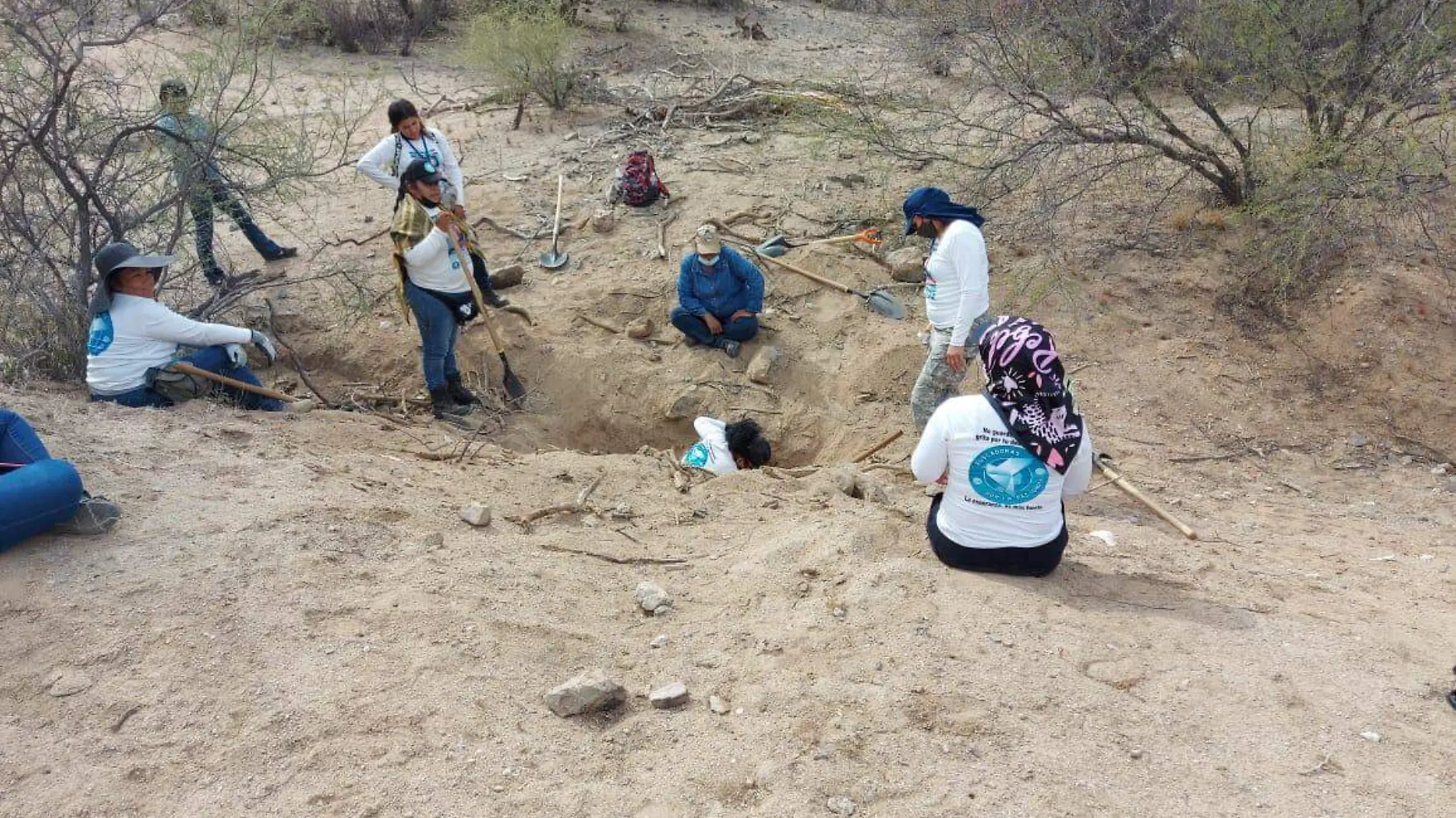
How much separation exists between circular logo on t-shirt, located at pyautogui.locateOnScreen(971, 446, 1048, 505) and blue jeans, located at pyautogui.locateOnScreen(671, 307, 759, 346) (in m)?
3.30

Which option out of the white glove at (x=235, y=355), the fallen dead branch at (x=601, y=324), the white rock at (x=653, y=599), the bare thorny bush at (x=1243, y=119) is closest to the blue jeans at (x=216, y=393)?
the white glove at (x=235, y=355)

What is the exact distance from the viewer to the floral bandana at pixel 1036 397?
11.2 feet

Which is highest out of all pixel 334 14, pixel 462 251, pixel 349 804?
pixel 334 14

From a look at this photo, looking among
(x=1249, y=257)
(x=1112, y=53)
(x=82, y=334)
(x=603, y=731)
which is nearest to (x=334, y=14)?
(x=82, y=334)

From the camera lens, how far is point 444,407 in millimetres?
5914

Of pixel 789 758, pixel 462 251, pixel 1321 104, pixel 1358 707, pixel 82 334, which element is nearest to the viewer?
pixel 789 758

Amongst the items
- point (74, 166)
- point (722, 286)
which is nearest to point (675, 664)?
point (722, 286)

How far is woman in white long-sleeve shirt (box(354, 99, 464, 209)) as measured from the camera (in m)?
5.88

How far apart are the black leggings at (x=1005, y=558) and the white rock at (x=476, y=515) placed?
1.84 meters

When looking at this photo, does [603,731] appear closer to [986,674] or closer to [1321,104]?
[986,674]

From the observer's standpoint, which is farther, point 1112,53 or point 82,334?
point 1112,53

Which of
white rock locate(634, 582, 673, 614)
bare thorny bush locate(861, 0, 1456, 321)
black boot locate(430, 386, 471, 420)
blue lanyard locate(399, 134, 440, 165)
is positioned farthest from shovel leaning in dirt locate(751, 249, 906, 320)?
white rock locate(634, 582, 673, 614)

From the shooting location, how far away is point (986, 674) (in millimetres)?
3064

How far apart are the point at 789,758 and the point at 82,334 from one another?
181 inches
